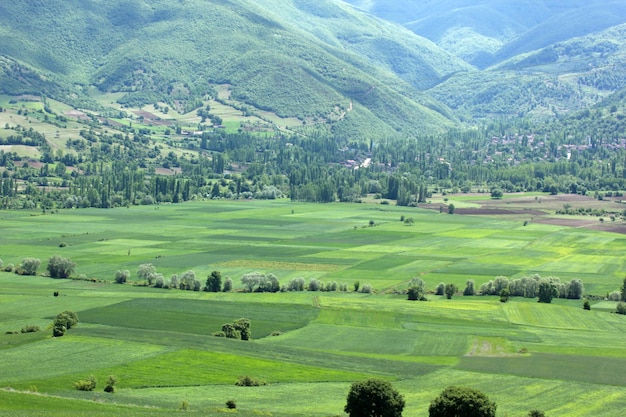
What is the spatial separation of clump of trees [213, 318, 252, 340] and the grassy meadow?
5.98 ft

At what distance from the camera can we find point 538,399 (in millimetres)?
72375

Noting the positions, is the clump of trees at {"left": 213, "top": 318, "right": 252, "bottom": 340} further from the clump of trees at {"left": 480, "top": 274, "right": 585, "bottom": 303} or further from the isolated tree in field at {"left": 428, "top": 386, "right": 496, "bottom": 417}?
the clump of trees at {"left": 480, "top": 274, "right": 585, "bottom": 303}

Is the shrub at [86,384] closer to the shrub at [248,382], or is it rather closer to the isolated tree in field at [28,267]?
the shrub at [248,382]

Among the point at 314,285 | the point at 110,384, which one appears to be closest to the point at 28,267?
the point at 314,285

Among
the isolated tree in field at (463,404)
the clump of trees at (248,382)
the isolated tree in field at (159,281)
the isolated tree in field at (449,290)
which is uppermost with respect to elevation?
the isolated tree in field at (449,290)

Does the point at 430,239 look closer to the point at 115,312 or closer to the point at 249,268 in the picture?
the point at 249,268

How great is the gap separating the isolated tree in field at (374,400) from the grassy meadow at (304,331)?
2.97 m

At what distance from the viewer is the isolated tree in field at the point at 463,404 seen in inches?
2414

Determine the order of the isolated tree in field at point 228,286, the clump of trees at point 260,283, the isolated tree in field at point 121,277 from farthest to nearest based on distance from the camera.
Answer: the isolated tree in field at point 121,277, the clump of trees at point 260,283, the isolated tree in field at point 228,286

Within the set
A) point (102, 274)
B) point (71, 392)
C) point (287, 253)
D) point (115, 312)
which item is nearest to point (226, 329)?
point (115, 312)

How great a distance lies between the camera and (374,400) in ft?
210

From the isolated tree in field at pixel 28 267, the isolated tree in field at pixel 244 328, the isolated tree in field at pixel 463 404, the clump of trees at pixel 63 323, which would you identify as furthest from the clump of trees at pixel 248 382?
the isolated tree in field at pixel 28 267

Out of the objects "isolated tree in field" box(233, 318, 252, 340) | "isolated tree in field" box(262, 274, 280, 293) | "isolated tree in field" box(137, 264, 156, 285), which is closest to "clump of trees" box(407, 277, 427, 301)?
"isolated tree in field" box(262, 274, 280, 293)

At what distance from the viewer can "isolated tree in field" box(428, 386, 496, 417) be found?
61312 mm
